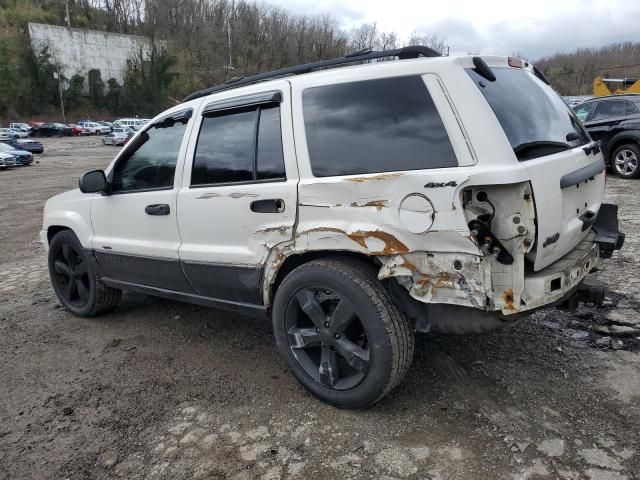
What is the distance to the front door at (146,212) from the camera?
3.63m

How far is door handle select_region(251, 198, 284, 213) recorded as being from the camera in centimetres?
296

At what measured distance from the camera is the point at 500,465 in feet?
7.82

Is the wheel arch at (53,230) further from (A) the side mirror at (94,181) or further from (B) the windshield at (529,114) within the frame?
(B) the windshield at (529,114)

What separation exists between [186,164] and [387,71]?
5.13 ft

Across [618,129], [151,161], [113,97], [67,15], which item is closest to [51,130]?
[113,97]

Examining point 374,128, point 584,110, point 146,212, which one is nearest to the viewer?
point 374,128

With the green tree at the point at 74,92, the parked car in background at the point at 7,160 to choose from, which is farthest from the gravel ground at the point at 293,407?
the green tree at the point at 74,92

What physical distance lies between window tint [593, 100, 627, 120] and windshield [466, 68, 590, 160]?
8.95 metres

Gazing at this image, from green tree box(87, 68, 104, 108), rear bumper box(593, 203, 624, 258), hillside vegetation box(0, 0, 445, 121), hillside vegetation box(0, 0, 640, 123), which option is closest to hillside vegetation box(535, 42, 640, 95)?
hillside vegetation box(0, 0, 640, 123)

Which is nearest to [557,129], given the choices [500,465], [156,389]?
[500,465]

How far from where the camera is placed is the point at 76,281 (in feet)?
15.3

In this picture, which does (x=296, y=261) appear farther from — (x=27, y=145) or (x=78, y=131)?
(x=78, y=131)

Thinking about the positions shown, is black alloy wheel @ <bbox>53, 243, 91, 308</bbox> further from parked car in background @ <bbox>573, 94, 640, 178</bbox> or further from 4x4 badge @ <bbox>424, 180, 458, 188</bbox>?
parked car in background @ <bbox>573, 94, 640, 178</bbox>

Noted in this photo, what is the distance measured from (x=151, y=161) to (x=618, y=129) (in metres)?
10.1
